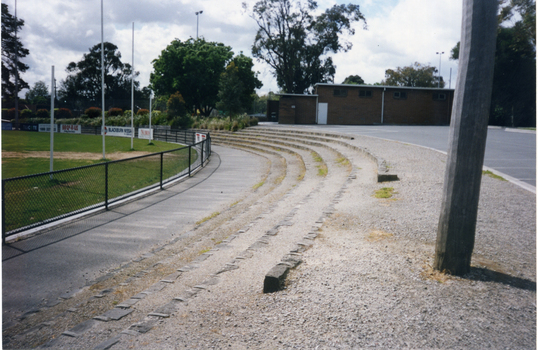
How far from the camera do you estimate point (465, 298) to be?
3936 millimetres

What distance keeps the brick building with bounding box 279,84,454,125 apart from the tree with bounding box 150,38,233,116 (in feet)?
63.0

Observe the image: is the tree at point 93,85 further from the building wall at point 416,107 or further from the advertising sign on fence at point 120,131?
the building wall at point 416,107

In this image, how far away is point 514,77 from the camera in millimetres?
39375

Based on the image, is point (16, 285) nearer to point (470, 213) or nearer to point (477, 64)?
point (470, 213)

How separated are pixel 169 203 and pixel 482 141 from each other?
842 cm

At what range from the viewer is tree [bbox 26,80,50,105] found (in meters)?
59.4

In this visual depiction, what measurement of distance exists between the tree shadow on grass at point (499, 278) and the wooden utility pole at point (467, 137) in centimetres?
11

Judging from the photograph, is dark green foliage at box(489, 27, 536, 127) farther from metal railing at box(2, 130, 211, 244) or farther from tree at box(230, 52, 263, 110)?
metal railing at box(2, 130, 211, 244)

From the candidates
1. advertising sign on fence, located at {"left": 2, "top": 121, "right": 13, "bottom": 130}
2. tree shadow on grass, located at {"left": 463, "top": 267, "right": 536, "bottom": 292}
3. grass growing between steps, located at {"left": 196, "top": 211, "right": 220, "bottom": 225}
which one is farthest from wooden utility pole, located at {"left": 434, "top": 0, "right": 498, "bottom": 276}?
advertising sign on fence, located at {"left": 2, "top": 121, "right": 13, "bottom": 130}

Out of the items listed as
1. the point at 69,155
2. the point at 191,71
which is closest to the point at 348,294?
the point at 69,155

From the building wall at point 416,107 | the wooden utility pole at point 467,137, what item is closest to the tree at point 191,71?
the building wall at point 416,107

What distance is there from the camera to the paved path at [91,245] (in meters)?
5.34

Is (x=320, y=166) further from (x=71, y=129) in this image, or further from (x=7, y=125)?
(x=7, y=125)

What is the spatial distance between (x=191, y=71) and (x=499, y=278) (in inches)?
2193
